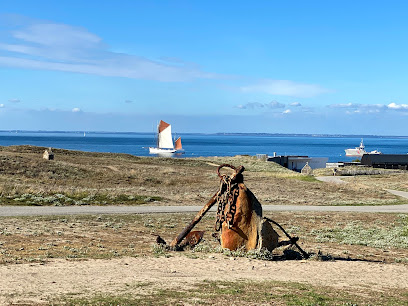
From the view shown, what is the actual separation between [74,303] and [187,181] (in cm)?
3363

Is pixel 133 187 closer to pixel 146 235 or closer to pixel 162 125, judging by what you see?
pixel 146 235

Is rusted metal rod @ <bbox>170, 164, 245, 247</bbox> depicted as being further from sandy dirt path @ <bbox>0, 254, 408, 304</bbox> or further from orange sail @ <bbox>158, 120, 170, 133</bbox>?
orange sail @ <bbox>158, 120, 170, 133</bbox>

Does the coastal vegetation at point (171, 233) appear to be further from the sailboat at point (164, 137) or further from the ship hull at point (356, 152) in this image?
the ship hull at point (356, 152)

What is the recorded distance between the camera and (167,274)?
11617 mm

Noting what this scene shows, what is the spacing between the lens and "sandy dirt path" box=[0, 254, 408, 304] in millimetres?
9805

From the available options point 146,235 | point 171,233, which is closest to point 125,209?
point 171,233

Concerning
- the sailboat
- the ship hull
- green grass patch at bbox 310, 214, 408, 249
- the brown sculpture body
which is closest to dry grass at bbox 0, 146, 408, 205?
green grass patch at bbox 310, 214, 408, 249

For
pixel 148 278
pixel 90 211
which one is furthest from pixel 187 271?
pixel 90 211

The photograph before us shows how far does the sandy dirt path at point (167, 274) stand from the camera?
980 cm

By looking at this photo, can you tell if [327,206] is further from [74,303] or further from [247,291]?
[74,303]

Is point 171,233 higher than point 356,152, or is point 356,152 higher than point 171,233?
point 356,152

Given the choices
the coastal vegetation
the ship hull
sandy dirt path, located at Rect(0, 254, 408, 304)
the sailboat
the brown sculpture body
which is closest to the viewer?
sandy dirt path, located at Rect(0, 254, 408, 304)

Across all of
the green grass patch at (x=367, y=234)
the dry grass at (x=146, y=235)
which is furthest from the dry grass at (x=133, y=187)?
the green grass patch at (x=367, y=234)

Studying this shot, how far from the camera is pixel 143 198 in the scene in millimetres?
30422
